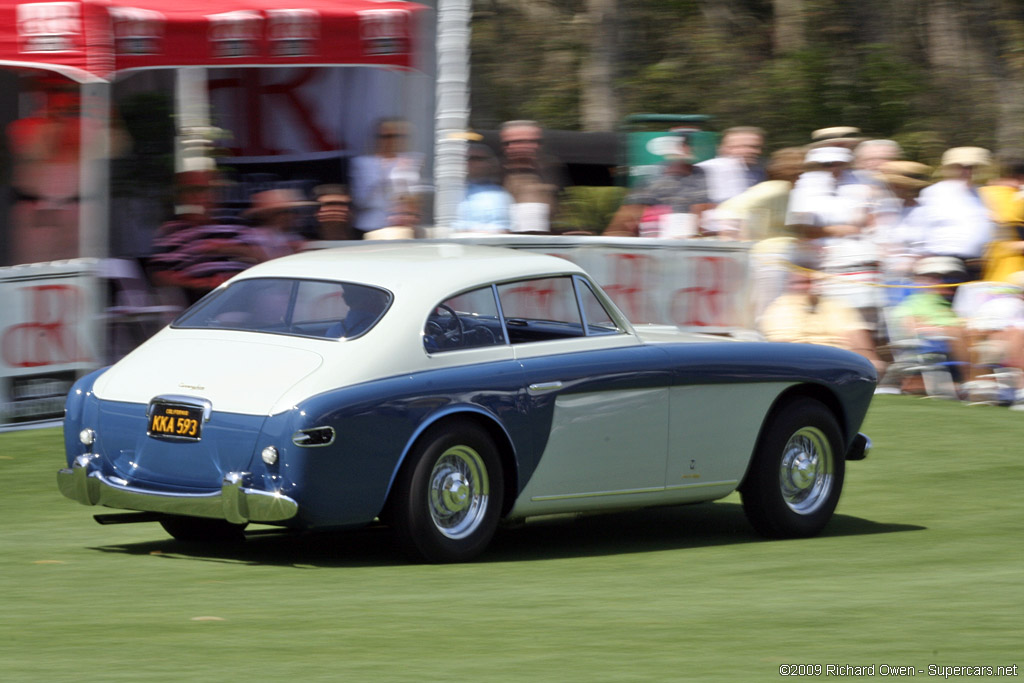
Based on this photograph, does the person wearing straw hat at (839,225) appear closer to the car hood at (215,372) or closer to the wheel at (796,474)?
the wheel at (796,474)

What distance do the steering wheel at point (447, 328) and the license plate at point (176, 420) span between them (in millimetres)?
1108

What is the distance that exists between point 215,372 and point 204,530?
117 cm

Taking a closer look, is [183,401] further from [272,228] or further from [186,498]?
[272,228]

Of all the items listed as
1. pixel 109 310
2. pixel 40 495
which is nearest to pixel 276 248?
pixel 109 310

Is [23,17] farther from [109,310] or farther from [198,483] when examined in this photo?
[198,483]

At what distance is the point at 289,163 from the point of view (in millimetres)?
15766

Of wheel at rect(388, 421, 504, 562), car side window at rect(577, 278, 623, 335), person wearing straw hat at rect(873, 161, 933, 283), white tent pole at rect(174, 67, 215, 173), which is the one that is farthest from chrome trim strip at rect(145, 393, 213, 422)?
person wearing straw hat at rect(873, 161, 933, 283)

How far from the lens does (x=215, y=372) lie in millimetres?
7312

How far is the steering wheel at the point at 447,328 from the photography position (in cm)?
761

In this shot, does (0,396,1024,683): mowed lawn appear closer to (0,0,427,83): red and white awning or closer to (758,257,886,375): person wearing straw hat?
(0,0,427,83): red and white awning

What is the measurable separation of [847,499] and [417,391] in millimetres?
3698

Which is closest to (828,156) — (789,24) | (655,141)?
(655,141)

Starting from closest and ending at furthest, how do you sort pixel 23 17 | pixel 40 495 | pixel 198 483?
1. pixel 198 483
2. pixel 40 495
3. pixel 23 17

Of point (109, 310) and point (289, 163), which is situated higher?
point (289, 163)
